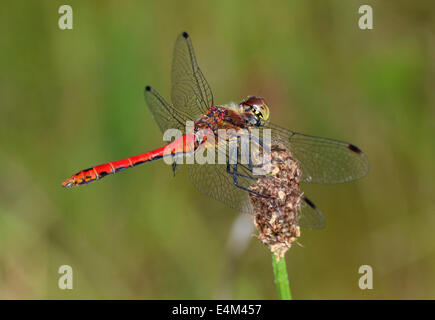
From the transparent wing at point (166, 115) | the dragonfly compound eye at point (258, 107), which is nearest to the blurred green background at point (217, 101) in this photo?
the transparent wing at point (166, 115)

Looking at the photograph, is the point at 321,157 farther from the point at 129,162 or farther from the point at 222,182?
the point at 129,162

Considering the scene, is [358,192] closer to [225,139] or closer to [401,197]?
[401,197]

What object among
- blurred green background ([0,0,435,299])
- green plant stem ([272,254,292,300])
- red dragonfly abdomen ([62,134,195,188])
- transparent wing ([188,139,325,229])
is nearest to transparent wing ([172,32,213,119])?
red dragonfly abdomen ([62,134,195,188])

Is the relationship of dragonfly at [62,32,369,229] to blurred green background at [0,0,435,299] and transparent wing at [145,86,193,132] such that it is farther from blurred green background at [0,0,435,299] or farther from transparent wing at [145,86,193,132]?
blurred green background at [0,0,435,299]

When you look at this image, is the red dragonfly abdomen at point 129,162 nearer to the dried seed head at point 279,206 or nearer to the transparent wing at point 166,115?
the transparent wing at point 166,115

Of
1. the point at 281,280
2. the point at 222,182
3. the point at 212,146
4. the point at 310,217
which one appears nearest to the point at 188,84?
the point at 212,146

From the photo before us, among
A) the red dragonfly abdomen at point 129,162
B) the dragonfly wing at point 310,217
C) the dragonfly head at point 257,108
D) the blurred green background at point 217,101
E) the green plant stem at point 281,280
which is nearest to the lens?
the green plant stem at point 281,280

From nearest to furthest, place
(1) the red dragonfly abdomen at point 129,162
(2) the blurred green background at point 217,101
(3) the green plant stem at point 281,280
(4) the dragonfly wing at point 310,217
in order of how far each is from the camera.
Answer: (3) the green plant stem at point 281,280, (4) the dragonfly wing at point 310,217, (1) the red dragonfly abdomen at point 129,162, (2) the blurred green background at point 217,101
